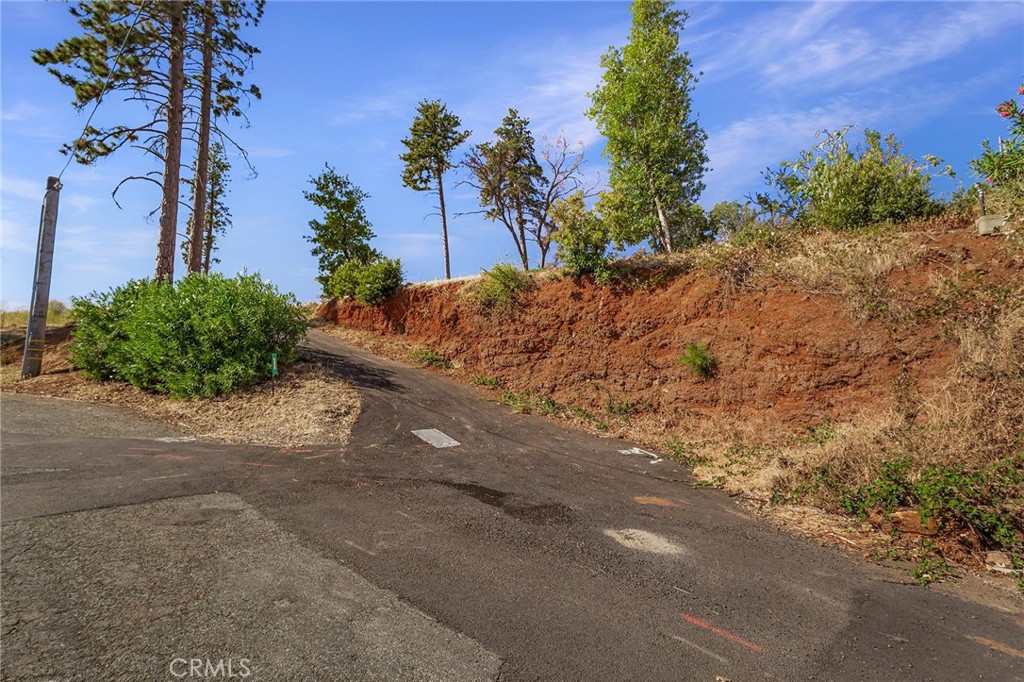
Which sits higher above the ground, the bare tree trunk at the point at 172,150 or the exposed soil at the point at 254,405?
the bare tree trunk at the point at 172,150

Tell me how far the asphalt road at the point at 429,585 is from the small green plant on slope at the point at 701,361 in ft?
15.4

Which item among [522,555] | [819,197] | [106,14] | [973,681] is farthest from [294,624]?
[106,14]

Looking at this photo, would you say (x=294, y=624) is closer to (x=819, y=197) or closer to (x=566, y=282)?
(x=566, y=282)

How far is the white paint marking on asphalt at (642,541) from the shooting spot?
5.28m

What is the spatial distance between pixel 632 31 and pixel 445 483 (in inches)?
819

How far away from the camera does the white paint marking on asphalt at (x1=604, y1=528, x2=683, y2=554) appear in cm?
528

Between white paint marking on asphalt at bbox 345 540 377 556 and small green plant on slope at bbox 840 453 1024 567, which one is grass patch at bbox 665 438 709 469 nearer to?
small green plant on slope at bbox 840 453 1024 567

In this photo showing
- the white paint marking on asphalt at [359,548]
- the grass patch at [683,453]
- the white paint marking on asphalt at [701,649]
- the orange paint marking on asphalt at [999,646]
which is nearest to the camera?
the white paint marking on asphalt at [701,649]

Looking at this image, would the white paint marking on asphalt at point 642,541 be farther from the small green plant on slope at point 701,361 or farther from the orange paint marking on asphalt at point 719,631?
the small green plant on slope at point 701,361

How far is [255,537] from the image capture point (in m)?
4.93

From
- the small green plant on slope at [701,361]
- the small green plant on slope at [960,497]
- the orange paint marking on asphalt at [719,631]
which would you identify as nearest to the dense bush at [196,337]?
the small green plant on slope at [701,361]

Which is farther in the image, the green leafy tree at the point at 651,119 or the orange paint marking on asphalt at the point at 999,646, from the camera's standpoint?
the green leafy tree at the point at 651,119
